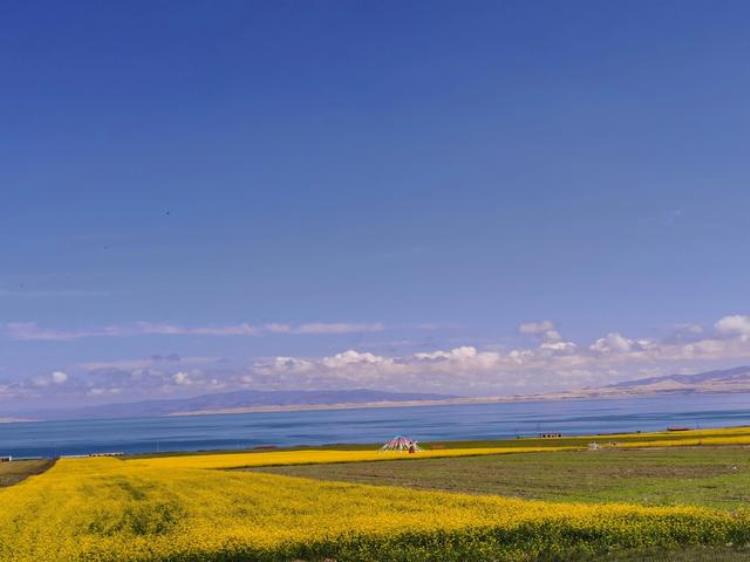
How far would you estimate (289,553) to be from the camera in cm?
2080

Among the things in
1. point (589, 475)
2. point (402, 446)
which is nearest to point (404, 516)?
point (589, 475)

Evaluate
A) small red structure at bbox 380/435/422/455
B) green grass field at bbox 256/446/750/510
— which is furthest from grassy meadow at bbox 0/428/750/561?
small red structure at bbox 380/435/422/455

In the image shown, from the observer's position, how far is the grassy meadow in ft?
68.2

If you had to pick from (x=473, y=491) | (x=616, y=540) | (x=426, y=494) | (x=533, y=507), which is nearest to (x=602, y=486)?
(x=473, y=491)

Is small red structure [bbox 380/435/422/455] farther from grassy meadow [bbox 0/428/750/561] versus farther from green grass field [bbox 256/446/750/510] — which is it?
grassy meadow [bbox 0/428/750/561]

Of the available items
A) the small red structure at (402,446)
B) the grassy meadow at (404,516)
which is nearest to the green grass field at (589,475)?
the grassy meadow at (404,516)

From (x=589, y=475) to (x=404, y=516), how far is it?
852 inches

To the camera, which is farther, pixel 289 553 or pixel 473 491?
pixel 473 491

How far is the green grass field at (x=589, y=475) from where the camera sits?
108 ft

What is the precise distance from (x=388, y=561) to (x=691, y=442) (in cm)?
6139

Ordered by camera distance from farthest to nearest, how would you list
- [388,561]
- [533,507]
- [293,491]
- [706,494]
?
[293,491] → [706,494] → [533,507] → [388,561]

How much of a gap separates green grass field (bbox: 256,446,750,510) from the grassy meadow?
111mm

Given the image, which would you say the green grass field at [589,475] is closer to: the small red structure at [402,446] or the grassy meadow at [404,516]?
the grassy meadow at [404,516]

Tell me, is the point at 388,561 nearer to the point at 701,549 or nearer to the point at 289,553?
the point at 289,553
